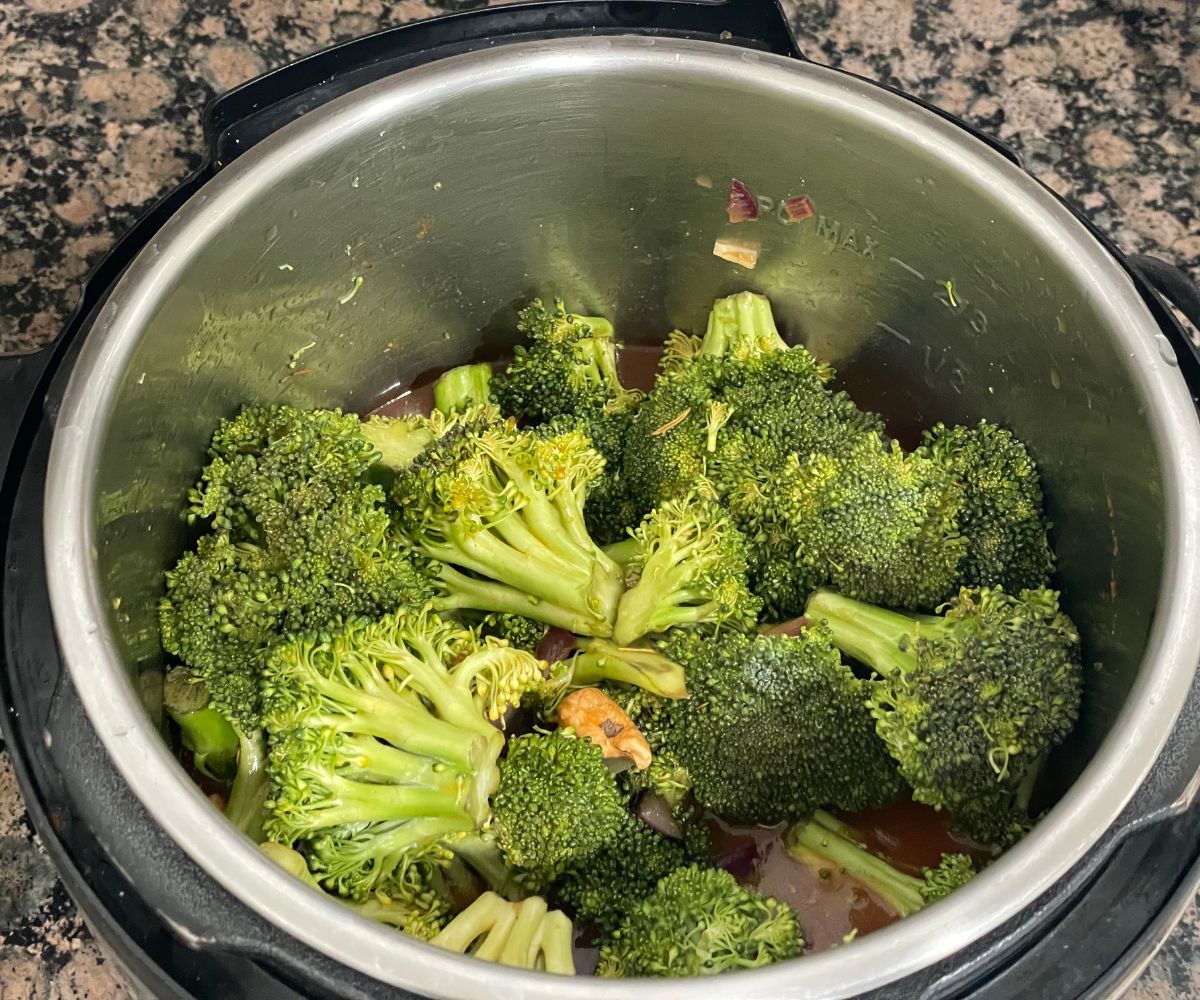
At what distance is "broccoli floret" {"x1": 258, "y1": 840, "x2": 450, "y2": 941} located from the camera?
3.11 feet

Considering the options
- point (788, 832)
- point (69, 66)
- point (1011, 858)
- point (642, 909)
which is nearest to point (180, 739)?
point (642, 909)

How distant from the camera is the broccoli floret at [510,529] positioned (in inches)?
44.4

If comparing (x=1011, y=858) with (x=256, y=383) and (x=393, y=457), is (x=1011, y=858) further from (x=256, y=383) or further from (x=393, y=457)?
(x=256, y=383)

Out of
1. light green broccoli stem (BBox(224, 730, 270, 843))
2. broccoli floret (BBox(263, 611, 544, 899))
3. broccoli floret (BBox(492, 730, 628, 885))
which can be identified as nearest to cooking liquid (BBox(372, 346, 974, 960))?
broccoli floret (BBox(492, 730, 628, 885))

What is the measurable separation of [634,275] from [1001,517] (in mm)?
598

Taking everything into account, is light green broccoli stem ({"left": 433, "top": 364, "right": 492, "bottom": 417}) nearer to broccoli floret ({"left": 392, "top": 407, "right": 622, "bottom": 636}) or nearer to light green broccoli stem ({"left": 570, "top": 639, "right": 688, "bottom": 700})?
→ broccoli floret ({"left": 392, "top": 407, "right": 622, "bottom": 636})

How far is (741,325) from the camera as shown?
133 centimetres

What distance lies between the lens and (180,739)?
108cm

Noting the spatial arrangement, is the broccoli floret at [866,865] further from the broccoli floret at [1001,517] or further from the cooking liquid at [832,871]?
the broccoli floret at [1001,517]

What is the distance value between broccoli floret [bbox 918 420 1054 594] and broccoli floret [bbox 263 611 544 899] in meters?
0.60

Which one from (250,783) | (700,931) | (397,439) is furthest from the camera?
(397,439)

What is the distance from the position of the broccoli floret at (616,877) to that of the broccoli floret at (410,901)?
0.13 meters

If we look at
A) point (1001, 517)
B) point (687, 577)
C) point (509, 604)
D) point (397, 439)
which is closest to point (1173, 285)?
point (1001, 517)

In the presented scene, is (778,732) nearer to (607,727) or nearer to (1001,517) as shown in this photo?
(607,727)
